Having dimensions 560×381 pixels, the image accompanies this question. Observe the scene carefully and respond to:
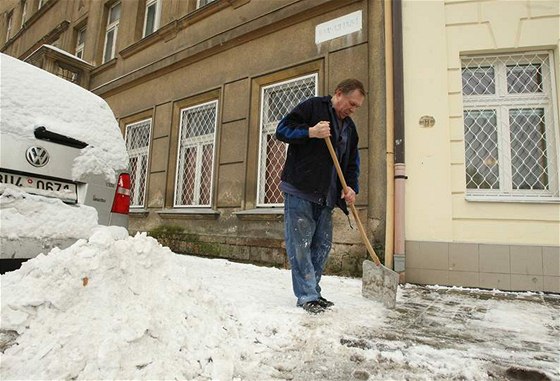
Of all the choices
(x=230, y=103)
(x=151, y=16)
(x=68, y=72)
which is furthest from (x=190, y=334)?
(x=68, y=72)

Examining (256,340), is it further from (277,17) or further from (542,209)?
(277,17)

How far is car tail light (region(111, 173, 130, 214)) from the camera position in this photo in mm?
2744

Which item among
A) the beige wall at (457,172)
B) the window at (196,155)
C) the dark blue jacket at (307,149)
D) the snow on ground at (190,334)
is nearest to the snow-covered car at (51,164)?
the snow on ground at (190,334)

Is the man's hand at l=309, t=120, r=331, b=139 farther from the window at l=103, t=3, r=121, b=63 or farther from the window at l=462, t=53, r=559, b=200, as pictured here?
the window at l=103, t=3, r=121, b=63

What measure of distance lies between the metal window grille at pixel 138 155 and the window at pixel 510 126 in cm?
605

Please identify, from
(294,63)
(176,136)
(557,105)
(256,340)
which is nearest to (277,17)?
(294,63)

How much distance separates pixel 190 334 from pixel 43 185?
1.37 metres

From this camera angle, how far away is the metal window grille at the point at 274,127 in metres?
5.52

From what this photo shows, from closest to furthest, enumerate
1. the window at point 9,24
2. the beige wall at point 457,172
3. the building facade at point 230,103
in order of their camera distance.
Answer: the beige wall at point 457,172
the building facade at point 230,103
the window at point 9,24

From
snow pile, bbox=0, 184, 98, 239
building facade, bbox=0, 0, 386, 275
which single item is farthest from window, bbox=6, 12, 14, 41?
snow pile, bbox=0, 184, 98, 239

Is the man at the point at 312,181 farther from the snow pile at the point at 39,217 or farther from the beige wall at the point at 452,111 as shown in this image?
the beige wall at the point at 452,111

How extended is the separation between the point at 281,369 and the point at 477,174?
3.63 metres

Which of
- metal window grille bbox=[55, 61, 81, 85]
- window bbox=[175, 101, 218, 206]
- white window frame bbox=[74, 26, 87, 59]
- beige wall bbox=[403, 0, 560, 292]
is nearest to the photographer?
beige wall bbox=[403, 0, 560, 292]

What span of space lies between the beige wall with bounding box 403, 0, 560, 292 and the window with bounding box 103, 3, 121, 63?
7.93 metres
